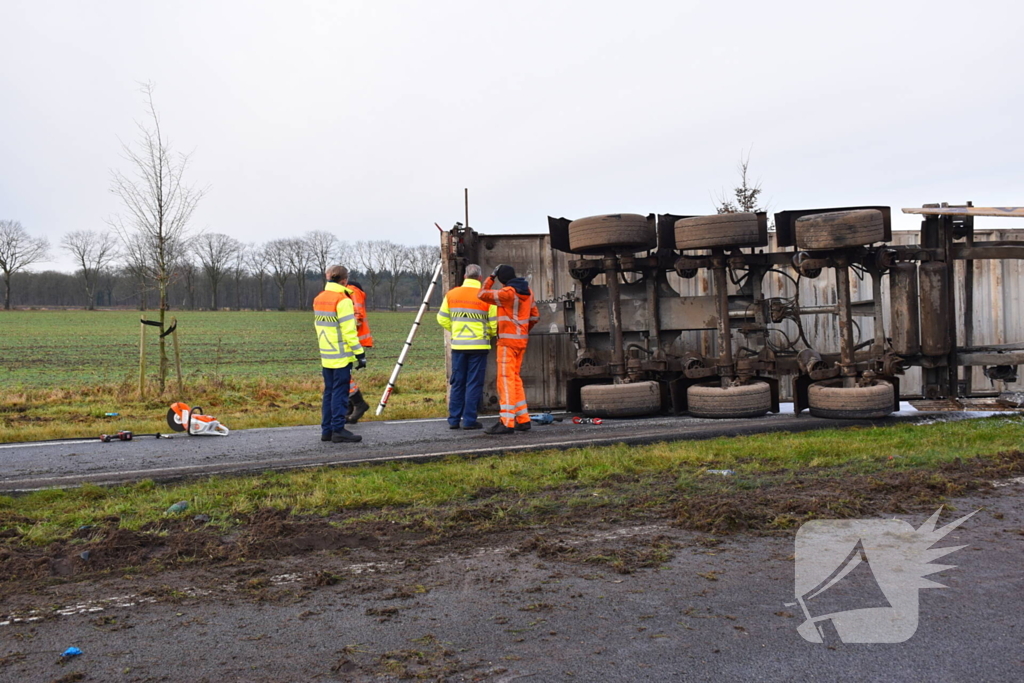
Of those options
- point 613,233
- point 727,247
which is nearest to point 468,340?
point 613,233

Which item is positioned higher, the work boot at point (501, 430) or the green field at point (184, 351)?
the green field at point (184, 351)

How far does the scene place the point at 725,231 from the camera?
988 centimetres

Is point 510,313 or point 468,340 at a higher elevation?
point 510,313

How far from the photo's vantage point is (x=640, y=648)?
3.34m

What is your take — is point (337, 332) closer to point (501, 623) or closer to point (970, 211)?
point (501, 623)

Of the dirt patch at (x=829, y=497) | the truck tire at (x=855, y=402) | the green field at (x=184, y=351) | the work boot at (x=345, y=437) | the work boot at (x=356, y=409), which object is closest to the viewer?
the dirt patch at (x=829, y=497)

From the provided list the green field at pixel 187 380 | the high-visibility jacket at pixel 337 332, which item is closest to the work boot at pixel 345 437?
the high-visibility jacket at pixel 337 332

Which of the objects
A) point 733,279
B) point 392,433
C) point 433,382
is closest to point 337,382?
point 392,433

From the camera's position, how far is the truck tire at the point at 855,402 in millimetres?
9195

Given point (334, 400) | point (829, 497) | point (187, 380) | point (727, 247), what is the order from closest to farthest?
1. point (829, 497)
2. point (334, 400)
3. point (727, 247)
4. point (187, 380)

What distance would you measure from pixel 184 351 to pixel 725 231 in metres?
30.9

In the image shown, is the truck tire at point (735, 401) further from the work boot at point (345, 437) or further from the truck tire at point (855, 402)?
the work boot at point (345, 437)

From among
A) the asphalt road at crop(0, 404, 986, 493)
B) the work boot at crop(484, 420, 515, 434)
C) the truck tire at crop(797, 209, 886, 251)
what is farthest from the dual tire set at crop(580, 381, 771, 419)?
the truck tire at crop(797, 209, 886, 251)

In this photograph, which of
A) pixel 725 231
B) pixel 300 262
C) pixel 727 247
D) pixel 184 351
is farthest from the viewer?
pixel 300 262
